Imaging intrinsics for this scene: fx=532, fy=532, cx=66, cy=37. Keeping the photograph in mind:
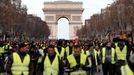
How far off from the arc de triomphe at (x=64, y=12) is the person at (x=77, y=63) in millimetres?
166352

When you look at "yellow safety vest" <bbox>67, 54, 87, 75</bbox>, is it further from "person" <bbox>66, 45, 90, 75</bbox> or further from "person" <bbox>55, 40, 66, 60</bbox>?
"person" <bbox>55, 40, 66, 60</bbox>

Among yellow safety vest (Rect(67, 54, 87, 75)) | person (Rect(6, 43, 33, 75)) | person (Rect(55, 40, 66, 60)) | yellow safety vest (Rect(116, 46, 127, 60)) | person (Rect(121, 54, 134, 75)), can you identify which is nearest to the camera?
person (Rect(121, 54, 134, 75))

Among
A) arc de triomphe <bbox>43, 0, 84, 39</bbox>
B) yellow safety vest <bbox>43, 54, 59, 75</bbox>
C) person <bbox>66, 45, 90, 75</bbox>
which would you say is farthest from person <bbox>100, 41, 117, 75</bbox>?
arc de triomphe <bbox>43, 0, 84, 39</bbox>

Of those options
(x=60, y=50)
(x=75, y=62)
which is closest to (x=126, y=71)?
(x=75, y=62)

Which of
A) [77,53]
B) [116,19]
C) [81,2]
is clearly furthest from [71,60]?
[81,2]

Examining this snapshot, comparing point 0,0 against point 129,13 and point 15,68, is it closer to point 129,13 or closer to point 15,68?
point 129,13

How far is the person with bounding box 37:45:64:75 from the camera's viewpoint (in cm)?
1221

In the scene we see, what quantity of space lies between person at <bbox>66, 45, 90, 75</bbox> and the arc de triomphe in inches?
6549

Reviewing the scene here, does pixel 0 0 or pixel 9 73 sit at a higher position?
pixel 0 0

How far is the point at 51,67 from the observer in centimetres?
1233

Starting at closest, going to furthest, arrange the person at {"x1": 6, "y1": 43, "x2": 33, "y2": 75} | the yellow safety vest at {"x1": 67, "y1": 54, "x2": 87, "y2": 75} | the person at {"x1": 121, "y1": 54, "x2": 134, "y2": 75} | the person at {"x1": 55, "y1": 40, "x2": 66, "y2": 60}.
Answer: the person at {"x1": 121, "y1": 54, "x2": 134, "y2": 75}
the yellow safety vest at {"x1": 67, "y1": 54, "x2": 87, "y2": 75}
the person at {"x1": 6, "y1": 43, "x2": 33, "y2": 75}
the person at {"x1": 55, "y1": 40, "x2": 66, "y2": 60}

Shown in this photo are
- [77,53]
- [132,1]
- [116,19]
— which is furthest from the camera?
[116,19]

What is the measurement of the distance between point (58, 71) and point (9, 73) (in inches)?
47.2

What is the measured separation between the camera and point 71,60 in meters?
12.2
